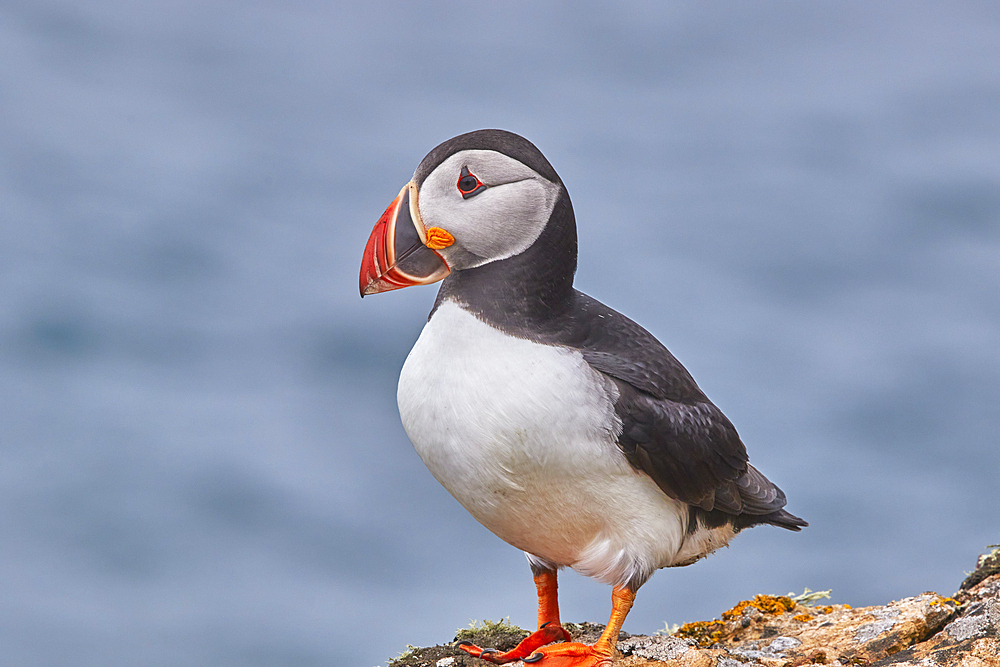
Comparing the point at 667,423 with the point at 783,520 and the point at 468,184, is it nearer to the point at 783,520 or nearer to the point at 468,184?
the point at 783,520

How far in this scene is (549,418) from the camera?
15.4ft

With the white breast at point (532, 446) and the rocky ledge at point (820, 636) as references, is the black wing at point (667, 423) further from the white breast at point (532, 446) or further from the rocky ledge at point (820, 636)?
the rocky ledge at point (820, 636)

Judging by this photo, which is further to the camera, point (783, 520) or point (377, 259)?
point (783, 520)

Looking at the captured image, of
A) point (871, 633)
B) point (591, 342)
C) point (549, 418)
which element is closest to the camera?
point (549, 418)

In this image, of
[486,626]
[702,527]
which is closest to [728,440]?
[702,527]

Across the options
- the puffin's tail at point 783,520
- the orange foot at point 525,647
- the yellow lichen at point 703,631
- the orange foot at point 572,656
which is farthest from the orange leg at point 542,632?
the puffin's tail at point 783,520

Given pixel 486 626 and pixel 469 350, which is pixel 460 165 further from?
pixel 486 626

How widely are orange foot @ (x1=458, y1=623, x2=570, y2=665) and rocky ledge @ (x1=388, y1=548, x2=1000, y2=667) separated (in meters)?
0.07

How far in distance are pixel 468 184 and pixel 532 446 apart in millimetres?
1204

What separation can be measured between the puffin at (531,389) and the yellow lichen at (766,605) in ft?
3.83

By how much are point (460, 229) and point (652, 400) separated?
3.85 ft

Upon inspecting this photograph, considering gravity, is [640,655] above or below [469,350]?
below

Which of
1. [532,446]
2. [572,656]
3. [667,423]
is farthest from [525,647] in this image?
[667,423]

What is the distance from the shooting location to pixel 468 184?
484cm
